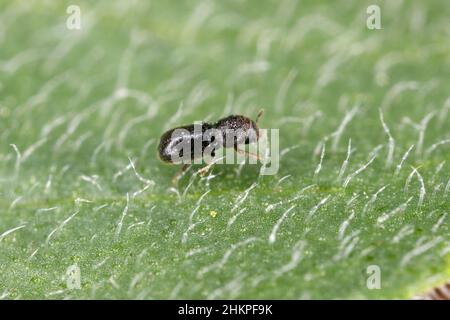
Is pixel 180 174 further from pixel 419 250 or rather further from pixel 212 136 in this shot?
pixel 419 250

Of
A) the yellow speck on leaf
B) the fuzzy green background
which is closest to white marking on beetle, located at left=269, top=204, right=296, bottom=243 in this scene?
the fuzzy green background

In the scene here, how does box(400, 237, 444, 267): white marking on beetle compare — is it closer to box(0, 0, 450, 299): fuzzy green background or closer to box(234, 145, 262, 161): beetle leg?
box(0, 0, 450, 299): fuzzy green background

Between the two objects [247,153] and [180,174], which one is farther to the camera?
[247,153]

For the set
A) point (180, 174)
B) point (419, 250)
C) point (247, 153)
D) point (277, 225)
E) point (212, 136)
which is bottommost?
point (419, 250)

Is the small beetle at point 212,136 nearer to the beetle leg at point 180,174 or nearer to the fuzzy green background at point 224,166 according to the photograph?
the beetle leg at point 180,174

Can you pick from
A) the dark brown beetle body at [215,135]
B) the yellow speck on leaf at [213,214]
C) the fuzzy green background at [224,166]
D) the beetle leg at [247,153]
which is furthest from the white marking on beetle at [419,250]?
the dark brown beetle body at [215,135]

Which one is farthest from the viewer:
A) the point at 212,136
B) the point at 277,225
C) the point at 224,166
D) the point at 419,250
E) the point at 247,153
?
the point at 212,136

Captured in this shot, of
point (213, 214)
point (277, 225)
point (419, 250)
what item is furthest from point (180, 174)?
point (419, 250)
